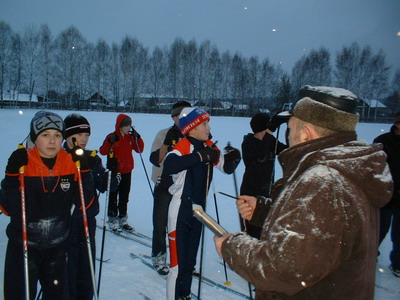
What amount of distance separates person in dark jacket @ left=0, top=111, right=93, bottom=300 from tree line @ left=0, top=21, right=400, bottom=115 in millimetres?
36363

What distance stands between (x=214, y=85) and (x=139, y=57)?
11657 millimetres

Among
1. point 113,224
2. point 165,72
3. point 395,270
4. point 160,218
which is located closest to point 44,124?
point 160,218

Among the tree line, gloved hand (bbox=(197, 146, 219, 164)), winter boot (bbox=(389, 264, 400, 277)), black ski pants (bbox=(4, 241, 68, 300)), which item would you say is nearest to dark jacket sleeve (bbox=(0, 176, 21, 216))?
black ski pants (bbox=(4, 241, 68, 300))

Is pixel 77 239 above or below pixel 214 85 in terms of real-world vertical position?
below

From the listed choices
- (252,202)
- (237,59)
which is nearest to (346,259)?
(252,202)

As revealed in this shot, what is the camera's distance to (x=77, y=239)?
8.94 feet

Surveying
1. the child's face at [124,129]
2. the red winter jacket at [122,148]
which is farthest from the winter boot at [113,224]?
the child's face at [124,129]

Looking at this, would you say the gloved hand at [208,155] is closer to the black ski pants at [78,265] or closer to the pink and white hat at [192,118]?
the pink and white hat at [192,118]

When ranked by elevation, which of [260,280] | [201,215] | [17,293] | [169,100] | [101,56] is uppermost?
[101,56]

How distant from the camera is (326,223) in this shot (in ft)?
3.44

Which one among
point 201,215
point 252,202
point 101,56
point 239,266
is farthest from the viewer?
point 101,56

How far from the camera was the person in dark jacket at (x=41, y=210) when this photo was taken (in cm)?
215

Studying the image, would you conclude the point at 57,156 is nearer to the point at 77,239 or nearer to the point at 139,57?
the point at 77,239

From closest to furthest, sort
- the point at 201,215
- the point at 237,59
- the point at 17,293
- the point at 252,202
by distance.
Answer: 1. the point at 201,215
2. the point at 252,202
3. the point at 17,293
4. the point at 237,59
